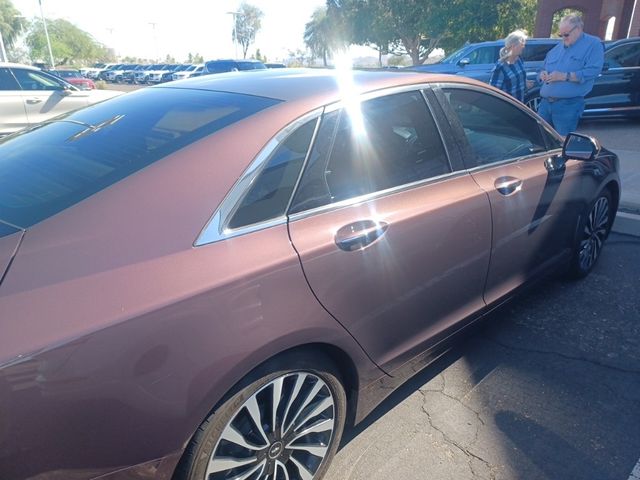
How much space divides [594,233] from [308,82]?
258 cm

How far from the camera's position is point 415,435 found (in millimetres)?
2309

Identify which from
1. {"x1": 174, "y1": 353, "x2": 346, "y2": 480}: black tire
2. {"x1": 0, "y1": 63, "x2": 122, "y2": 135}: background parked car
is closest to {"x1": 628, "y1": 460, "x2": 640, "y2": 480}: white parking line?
{"x1": 174, "y1": 353, "x2": 346, "y2": 480}: black tire

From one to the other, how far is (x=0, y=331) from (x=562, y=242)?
10.1 feet

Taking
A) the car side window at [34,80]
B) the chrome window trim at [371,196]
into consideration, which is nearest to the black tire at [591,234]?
the chrome window trim at [371,196]

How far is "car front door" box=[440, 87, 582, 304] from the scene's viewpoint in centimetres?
255

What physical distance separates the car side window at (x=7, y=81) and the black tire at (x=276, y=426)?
8870 millimetres

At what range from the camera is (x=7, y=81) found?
8.28 metres

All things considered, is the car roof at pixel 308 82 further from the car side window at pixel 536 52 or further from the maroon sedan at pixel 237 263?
the car side window at pixel 536 52

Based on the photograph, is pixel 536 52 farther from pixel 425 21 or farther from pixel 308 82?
pixel 425 21

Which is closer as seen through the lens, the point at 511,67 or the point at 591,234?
the point at 591,234

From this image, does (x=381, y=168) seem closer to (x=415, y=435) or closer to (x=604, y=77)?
(x=415, y=435)

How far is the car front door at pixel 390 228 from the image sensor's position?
1.81 m

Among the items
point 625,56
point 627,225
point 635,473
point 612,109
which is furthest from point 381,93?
point 625,56

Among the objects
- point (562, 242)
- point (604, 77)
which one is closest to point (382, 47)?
point (604, 77)
